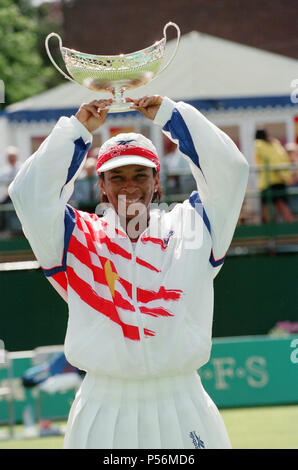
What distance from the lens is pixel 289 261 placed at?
12.0 metres

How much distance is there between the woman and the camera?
3424 millimetres

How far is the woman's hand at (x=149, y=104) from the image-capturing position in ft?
11.7

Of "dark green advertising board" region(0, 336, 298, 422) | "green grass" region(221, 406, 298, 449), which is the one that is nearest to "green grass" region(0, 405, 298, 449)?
"green grass" region(221, 406, 298, 449)

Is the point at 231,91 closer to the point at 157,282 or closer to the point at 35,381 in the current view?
the point at 35,381

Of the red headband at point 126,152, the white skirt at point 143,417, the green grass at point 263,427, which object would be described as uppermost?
the red headband at point 126,152

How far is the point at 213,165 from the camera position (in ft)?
11.5

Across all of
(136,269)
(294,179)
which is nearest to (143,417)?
(136,269)

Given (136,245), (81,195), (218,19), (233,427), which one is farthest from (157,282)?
(218,19)

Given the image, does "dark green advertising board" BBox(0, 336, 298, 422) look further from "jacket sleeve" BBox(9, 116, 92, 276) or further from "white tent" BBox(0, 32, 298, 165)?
"jacket sleeve" BBox(9, 116, 92, 276)

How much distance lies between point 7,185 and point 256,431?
5000 millimetres

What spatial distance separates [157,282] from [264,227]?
900 cm

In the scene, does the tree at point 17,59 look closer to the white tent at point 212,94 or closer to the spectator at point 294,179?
the white tent at point 212,94
